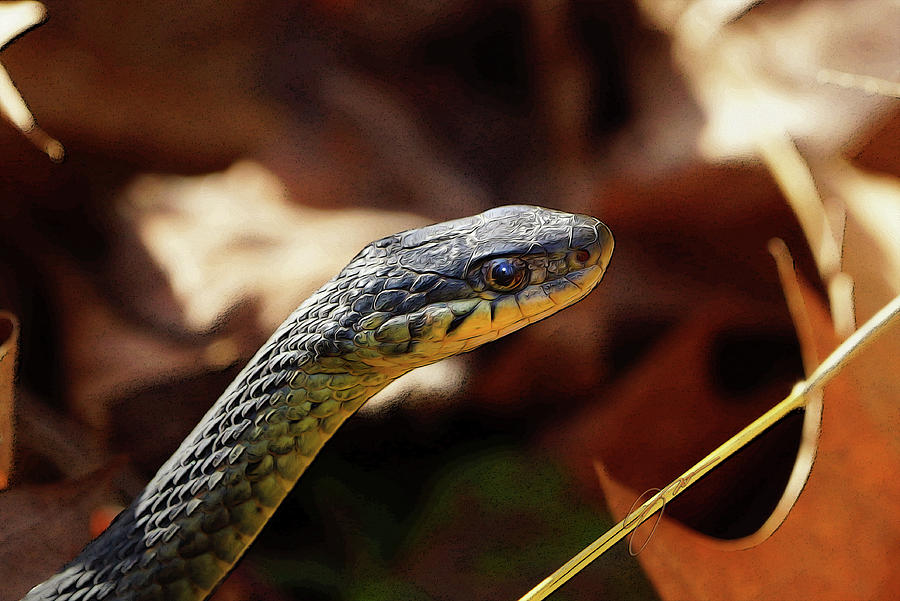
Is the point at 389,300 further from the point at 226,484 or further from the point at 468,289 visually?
the point at 226,484

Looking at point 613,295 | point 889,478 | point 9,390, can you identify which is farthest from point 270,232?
point 889,478

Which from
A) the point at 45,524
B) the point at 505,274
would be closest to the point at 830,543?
the point at 505,274

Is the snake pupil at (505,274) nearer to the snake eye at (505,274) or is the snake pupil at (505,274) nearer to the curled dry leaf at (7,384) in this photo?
the snake eye at (505,274)

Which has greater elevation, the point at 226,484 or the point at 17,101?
the point at 17,101

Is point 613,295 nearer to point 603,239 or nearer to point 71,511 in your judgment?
point 603,239

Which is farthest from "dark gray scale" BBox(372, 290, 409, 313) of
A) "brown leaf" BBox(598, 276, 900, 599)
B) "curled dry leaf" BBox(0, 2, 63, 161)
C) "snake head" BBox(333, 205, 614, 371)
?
"curled dry leaf" BBox(0, 2, 63, 161)

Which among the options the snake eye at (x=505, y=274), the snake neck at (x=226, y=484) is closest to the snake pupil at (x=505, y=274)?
the snake eye at (x=505, y=274)
